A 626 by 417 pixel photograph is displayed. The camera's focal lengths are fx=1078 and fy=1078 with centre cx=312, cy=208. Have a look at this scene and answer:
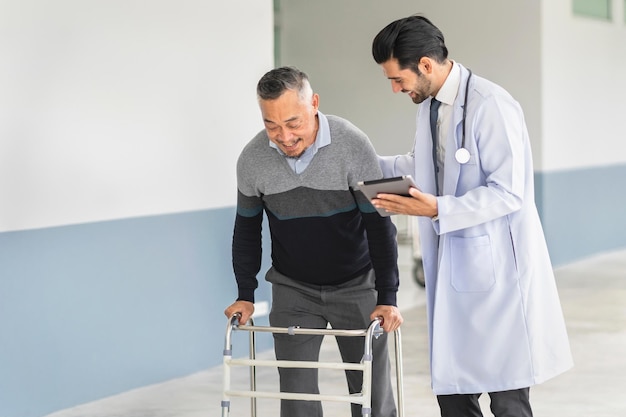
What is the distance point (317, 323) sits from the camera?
3.50 m

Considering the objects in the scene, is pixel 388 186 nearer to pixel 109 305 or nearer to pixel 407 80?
pixel 407 80

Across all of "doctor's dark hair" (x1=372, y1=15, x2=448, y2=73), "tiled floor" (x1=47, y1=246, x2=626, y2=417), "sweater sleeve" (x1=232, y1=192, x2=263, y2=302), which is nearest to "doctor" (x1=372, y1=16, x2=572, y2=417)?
"doctor's dark hair" (x1=372, y1=15, x2=448, y2=73)

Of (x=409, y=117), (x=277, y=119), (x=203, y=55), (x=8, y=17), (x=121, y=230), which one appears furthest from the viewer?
(x=409, y=117)

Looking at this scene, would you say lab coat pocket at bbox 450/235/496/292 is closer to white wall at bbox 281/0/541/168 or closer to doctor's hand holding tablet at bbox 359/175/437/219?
doctor's hand holding tablet at bbox 359/175/437/219

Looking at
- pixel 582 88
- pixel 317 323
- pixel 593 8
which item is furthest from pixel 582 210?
pixel 317 323

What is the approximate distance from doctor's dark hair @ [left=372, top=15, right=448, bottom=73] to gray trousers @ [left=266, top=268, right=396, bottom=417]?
0.73 metres

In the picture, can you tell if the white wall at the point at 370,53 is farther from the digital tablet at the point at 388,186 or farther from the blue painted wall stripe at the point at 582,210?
the digital tablet at the point at 388,186

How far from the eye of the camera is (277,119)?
3.10m

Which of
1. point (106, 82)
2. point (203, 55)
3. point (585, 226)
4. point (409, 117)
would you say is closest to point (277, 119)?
point (106, 82)

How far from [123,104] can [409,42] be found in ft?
9.09

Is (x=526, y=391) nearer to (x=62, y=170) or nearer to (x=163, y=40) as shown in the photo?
(x=62, y=170)

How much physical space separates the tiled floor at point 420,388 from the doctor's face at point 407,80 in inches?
92.2

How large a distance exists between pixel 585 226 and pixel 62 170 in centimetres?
753

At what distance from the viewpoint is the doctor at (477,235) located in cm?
313
